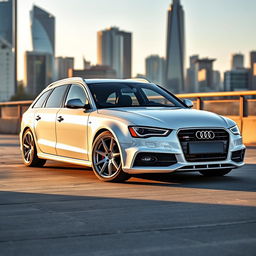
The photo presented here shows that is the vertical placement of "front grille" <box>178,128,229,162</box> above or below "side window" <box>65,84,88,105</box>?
below

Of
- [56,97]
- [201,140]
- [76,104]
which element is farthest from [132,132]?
[56,97]

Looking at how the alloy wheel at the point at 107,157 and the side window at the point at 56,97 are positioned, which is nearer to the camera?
the alloy wheel at the point at 107,157

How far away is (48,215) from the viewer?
642cm

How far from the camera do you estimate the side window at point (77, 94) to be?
1056 cm

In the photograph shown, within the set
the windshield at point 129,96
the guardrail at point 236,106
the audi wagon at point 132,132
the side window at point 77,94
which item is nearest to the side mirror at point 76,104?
the audi wagon at point 132,132

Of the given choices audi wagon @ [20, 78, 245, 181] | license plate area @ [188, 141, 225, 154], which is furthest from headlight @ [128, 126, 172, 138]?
license plate area @ [188, 141, 225, 154]

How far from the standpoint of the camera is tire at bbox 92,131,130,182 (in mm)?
9141

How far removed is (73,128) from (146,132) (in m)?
1.73

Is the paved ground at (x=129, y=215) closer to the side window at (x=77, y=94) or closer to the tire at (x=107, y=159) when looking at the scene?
the tire at (x=107, y=159)

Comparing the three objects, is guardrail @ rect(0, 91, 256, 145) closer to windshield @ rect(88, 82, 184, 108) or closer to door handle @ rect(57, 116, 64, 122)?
windshield @ rect(88, 82, 184, 108)

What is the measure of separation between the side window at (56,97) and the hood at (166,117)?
1.58m

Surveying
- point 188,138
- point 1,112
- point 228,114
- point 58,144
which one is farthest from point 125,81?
point 1,112

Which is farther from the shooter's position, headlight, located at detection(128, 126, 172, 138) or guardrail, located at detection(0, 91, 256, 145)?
guardrail, located at detection(0, 91, 256, 145)

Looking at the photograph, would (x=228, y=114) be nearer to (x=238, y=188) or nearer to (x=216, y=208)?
(x=238, y=188)
